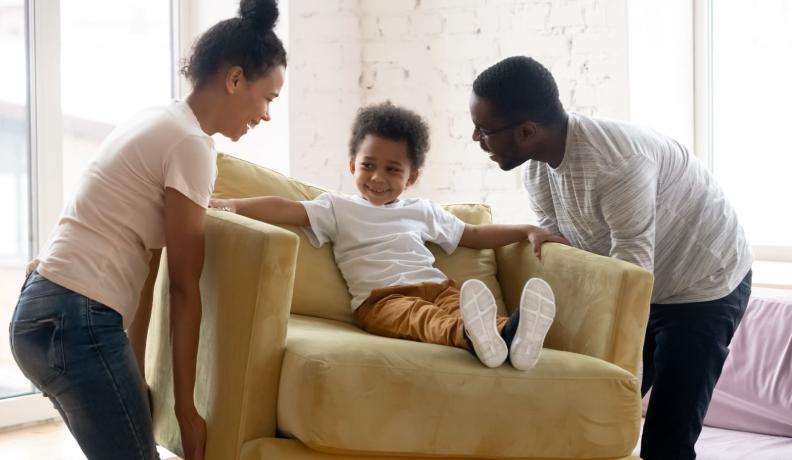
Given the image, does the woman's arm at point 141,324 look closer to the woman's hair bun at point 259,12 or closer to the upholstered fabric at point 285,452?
the upholstered fabric at point 285,452

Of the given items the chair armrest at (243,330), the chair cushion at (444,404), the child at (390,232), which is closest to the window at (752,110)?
the child at (390,232)

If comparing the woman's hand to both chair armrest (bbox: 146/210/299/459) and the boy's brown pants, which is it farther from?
the boy's brown pants

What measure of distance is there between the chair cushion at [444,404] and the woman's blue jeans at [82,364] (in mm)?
283

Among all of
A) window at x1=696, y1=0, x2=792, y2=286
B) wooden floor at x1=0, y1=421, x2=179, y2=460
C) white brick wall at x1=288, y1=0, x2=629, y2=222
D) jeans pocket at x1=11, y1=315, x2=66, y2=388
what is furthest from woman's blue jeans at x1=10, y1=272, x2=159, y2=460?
window at x1=696, y1=0, x2=792, y2=286

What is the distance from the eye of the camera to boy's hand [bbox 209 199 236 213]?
191 centimetres

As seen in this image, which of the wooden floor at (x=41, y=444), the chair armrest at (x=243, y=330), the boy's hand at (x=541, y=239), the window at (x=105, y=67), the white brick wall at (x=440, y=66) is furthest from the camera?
the white brick wall at (x=440, y=66)

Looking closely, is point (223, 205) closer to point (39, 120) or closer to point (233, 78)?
point (233, 78)

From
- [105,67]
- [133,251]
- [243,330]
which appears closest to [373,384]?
[243,330]

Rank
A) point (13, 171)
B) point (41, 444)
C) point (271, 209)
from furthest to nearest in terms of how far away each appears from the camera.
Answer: point (13, 171)
point (41, 444)
point (271, 209)

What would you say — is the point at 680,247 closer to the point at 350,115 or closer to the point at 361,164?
the point at 361,164

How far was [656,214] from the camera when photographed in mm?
1842

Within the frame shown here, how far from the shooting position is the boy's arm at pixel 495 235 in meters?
2.11

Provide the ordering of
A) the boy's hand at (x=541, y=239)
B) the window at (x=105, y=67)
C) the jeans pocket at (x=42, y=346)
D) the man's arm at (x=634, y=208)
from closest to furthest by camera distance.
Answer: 1. the jeans pocket at (x=42, y=346)
2. the man's arm at (x=634, y=208)
3. the boy's hand at (x=541, y=239)
4. the window at (x=105, y=67)

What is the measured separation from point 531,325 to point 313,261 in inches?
25.9
